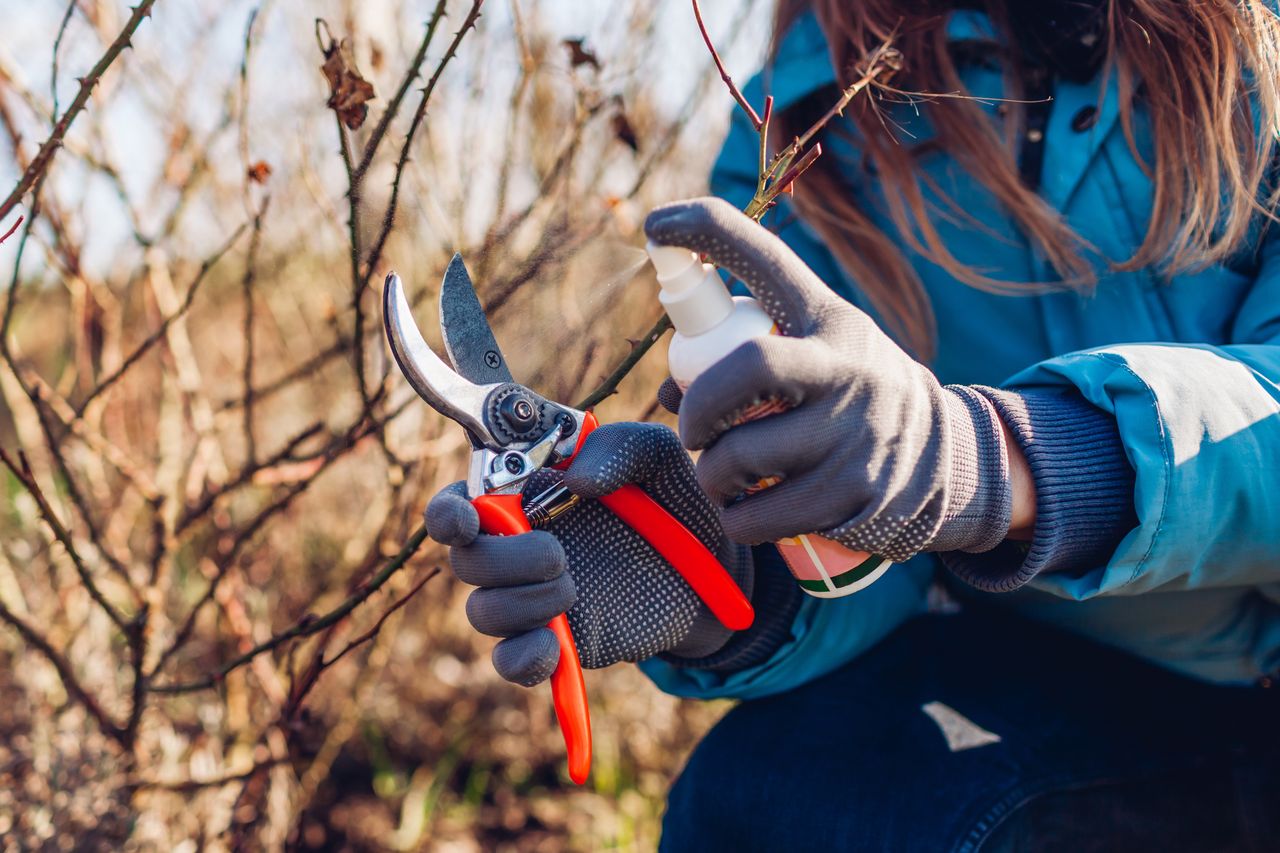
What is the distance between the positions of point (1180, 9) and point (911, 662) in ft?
3.14

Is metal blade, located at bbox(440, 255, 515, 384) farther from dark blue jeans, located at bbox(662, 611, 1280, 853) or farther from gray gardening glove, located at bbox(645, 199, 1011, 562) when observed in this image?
dark blue jeans, located at bbox(662, 611, 1280, 853)

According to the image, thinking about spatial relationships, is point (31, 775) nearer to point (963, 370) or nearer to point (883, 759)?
point (883, 759)

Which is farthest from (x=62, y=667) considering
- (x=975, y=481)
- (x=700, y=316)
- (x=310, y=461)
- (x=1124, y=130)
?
(x=1124, y=130)

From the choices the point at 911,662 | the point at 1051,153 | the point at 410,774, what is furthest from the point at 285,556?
the point at 1051,153

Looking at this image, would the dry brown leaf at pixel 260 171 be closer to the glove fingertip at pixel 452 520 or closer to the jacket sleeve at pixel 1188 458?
the glove fingertip at pixel 452 520

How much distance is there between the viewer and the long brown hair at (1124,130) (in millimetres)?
1179

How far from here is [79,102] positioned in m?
0.98

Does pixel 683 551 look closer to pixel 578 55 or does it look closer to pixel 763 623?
pixel 763 623

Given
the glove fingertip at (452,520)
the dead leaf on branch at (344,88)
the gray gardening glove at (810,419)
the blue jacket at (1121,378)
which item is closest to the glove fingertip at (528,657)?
the glove fingertip at (452,520)

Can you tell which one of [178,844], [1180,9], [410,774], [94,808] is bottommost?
[410,774]

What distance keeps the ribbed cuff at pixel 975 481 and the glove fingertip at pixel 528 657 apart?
382 mm

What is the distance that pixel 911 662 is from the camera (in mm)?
1457

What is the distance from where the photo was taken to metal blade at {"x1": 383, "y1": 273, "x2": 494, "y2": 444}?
0.93 m

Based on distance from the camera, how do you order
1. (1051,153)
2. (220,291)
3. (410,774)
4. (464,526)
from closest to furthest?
(464,526) < (1051,153) < (410,774) < (220,291)
